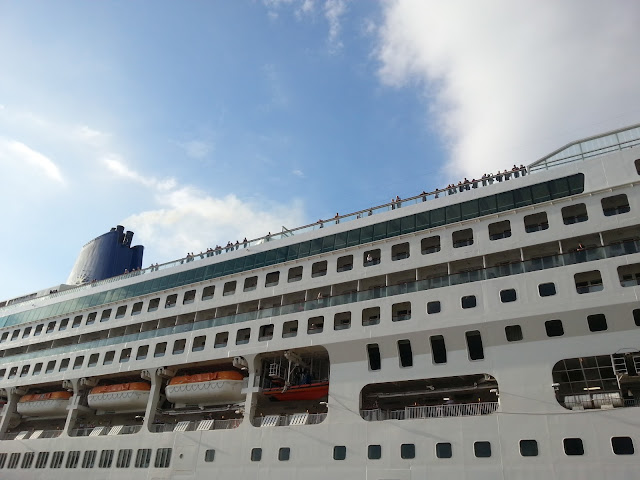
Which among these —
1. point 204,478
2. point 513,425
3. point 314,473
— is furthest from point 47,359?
point 513,425

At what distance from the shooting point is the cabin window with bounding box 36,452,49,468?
30391 mm

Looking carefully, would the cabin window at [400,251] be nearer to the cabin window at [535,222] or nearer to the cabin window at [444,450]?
the cabin window at [535,222]

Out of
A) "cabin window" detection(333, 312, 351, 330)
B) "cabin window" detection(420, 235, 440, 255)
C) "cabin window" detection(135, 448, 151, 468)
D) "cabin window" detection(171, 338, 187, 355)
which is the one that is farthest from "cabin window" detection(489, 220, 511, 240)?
"cabin window" detection(135, 448, 151, 468)

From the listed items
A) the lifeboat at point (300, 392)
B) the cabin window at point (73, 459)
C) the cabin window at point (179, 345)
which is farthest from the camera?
the cabin window at point (179, 345)

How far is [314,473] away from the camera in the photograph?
70.0 feet

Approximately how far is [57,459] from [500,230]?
2732cm

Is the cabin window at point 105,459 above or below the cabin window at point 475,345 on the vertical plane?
below

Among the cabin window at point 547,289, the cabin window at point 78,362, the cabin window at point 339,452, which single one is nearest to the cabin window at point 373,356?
the cabin window at point 339,452

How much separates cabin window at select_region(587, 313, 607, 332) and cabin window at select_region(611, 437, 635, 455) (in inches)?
147

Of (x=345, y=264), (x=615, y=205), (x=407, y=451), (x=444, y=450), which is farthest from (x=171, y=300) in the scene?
(x=615, y=205)

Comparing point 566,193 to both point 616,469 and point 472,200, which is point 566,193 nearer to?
point 472,200

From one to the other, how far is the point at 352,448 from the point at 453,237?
1023cm

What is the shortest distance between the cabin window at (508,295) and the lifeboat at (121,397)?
67.2 ft

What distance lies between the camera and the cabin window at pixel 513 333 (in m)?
20.0
